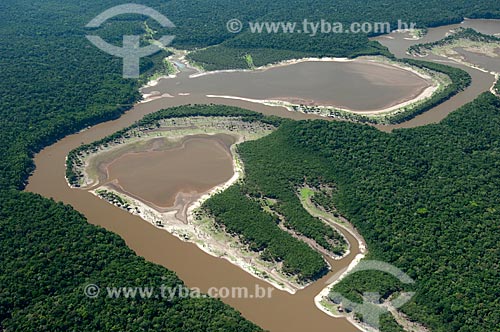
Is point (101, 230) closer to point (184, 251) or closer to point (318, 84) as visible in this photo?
point (184, 251)

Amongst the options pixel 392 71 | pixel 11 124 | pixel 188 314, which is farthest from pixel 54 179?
pixel 392 71

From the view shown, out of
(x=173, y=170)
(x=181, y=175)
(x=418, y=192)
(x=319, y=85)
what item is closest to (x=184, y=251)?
(x=181, y=175)

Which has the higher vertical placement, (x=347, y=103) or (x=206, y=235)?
(x=347, y=103)

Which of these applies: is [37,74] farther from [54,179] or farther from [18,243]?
[18,243]

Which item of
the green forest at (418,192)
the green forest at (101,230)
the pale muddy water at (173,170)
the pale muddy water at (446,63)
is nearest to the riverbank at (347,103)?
the green forest at (101,230)

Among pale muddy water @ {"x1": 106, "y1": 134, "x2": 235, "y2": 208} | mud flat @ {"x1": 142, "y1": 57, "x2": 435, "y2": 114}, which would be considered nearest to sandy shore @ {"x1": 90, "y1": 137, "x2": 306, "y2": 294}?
pale muddy water @ {"x1": 106, "y1": 134, "x2": 235, "y2": 208}
